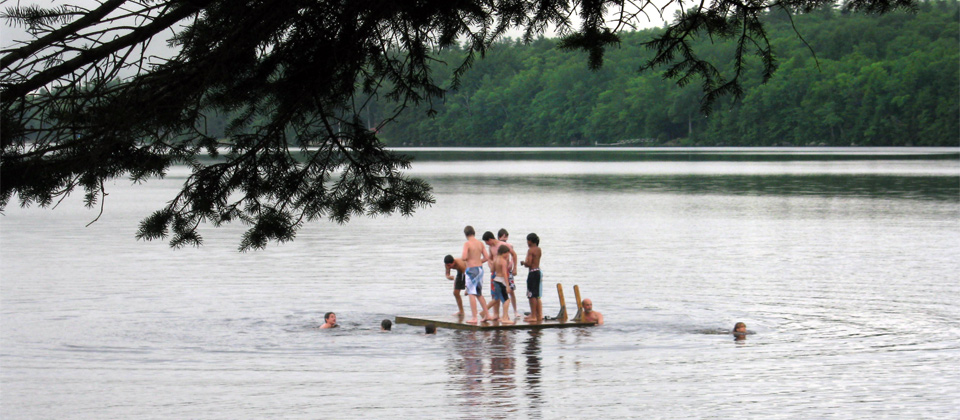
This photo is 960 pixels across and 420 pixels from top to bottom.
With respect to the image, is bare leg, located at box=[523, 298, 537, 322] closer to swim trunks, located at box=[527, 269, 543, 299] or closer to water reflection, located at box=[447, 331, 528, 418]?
swim trunks, located at box=[527, 269, 543, 299]

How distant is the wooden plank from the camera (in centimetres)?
1792

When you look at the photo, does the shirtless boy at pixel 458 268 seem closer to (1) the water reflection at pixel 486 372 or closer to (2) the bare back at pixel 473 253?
(2) the bare back at pixel 473 253

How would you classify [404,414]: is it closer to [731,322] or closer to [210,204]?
[210,204]

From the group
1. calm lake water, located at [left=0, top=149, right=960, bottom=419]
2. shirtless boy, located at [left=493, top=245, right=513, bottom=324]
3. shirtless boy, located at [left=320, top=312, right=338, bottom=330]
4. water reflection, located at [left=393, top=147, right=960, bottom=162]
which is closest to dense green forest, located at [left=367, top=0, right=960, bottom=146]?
water reflection, located at [left=393, top=147, right=960, bottom=162]

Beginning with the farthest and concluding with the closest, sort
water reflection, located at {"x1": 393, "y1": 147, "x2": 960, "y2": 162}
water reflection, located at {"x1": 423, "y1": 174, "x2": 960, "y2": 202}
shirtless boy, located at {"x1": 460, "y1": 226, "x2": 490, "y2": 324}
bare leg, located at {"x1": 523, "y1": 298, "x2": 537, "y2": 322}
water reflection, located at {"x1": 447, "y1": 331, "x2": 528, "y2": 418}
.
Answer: water reflection, located at {"x1": 393, "y1": 147, "x2": 960, "y2": 162} → water reflection, located at {"x1": 423, "y1": 174, "x2": 960, "y2": 202} → bare leg, located at {"x1": 523, "y1": 298, "x2": 537, "y2": 322} → shirtless boy, located at {"x1": 460, "y1": 226, "x2": 490, "y2": 324} → water reflection, located at {"x1": 447, "y1": 331, "x2": 528, "y2": 418}

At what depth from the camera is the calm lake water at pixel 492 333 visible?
13.3 meters

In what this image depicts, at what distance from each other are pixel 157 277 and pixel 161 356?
36.2ft

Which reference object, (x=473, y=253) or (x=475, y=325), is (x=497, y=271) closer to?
(x=473, y=253)

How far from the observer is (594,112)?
182 metres

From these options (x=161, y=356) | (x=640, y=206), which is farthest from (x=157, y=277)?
(x=640, y=206)

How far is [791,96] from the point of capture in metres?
150

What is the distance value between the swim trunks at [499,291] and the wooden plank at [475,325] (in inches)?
14.6

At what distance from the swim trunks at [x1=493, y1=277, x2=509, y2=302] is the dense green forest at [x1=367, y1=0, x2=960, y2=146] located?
96639 mm

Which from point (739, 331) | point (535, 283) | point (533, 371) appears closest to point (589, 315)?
point (535, 283)
